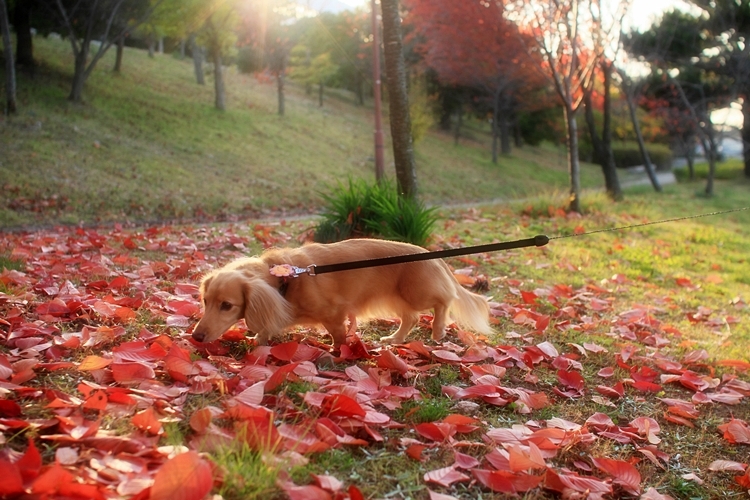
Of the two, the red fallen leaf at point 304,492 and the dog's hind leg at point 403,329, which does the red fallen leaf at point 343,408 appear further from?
the dog's hind leg at point 403,329

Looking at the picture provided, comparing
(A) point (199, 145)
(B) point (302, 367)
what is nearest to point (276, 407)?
(B) point (302, 367)

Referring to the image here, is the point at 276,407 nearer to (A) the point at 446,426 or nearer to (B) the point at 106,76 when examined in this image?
(A) the point at 446,426

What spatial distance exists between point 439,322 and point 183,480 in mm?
2687

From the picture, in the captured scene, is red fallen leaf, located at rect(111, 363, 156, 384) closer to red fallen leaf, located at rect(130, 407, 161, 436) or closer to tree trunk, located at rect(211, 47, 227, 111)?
red fallen leaf, located at rect(130, 407, 161, 436)

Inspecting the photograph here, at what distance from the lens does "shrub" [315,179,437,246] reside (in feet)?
23.4

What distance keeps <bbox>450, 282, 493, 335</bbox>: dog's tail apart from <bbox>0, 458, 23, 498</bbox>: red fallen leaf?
3027 mm

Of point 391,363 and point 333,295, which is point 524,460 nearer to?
point 391,363

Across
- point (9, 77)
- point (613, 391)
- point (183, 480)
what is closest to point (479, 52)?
point (9, 77)

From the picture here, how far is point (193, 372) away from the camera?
3.03 m

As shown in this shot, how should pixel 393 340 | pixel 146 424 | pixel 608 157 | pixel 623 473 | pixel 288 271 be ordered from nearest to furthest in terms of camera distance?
pixel 146 424
pixel 623 473
pixel 288 271
pixel 393 340
pixel 608 157

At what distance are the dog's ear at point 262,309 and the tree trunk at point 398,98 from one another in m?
5.09

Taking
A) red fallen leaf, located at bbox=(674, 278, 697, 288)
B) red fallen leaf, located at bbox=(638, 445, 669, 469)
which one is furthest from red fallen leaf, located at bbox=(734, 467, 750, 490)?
red fallen leaf, located at bbox=(674, 278, 697, 288)

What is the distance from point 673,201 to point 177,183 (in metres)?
15.1

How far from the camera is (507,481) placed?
2.48m
